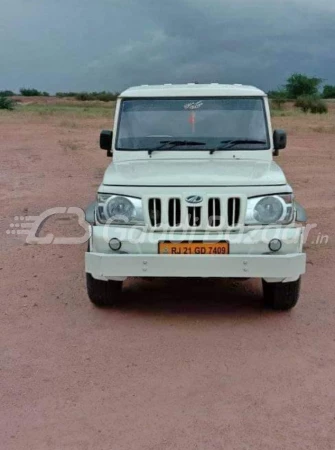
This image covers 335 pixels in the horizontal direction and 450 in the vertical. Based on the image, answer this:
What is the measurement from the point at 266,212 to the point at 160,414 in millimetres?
1840

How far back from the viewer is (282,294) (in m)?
5.08

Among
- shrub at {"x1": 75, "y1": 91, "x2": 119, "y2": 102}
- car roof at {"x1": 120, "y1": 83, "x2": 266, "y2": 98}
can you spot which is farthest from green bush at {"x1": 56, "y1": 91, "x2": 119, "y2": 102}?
car roof at {"x1": 120, "y1": 83, "x2": 266, "y2": 98}

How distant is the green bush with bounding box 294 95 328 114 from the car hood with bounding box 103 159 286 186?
3972 cm

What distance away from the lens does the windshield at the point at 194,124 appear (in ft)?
19.0

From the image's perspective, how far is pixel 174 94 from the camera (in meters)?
5.95

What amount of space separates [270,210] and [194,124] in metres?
1.50

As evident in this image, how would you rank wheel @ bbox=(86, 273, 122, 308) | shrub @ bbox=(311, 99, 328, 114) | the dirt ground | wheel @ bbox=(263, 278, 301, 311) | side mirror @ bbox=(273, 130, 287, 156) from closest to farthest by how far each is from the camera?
the dirt ground < wheel @ bbox=(263, 278, 301, 311) < wheel @ bbox=(86, 273, 122, 308) < side mirror @ bbox=(273, 130, 287, 156) < shrub @ bbox=(311, 99, 328, 114)

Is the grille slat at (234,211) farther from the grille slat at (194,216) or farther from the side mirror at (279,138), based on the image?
the side mirror at (279,138)

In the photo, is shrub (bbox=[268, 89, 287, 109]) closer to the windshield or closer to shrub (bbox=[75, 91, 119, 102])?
shrub (bbox=[75, 91, 119, 102])

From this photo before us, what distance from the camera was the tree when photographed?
5991 cm

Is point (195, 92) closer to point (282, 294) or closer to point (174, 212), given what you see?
point (174, 212)

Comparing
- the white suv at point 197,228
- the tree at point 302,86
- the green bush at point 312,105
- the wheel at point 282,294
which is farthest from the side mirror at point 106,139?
the tree at point 302,86

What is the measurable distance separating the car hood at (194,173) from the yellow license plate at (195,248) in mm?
448

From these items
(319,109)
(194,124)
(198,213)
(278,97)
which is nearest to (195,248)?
(198,213)
